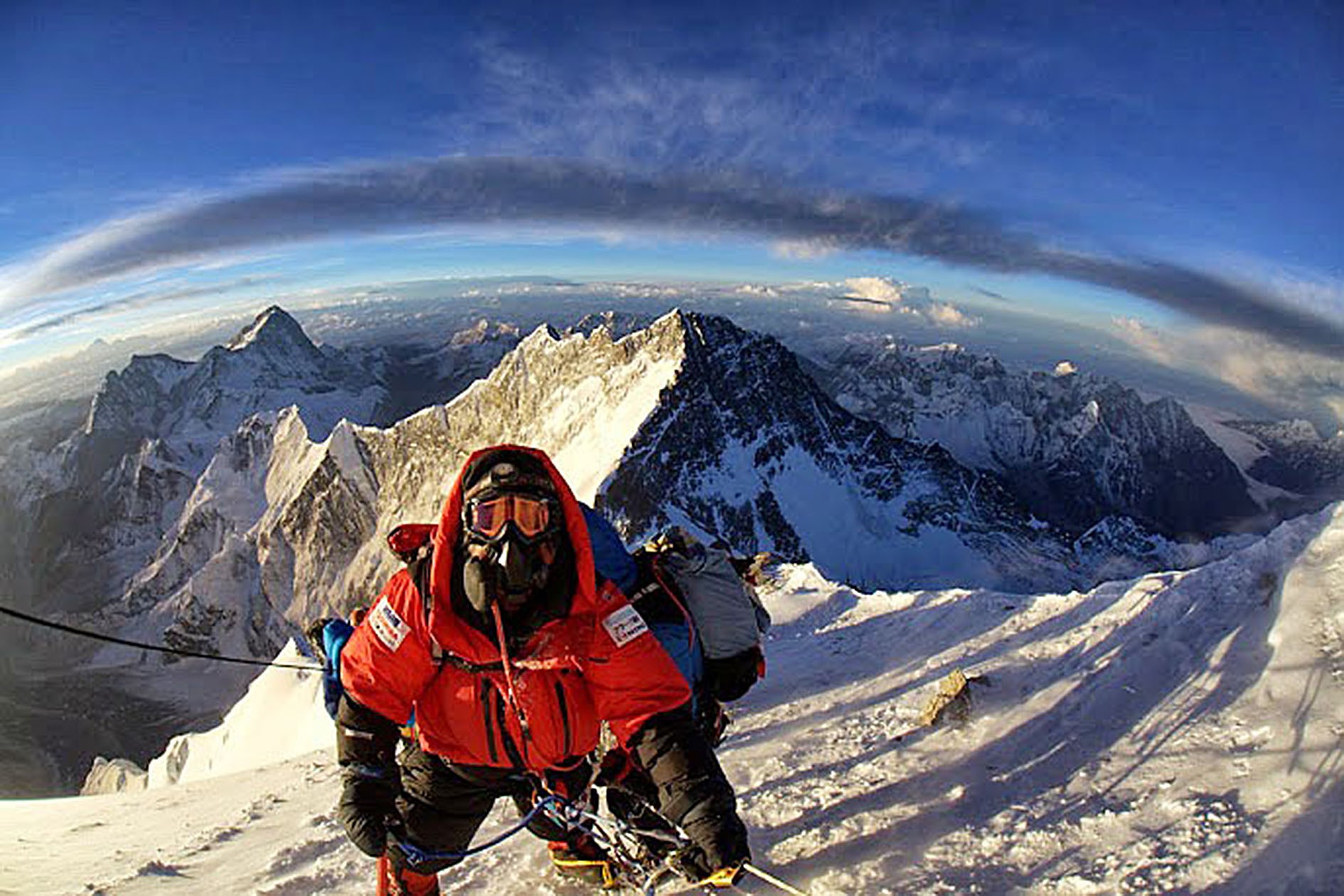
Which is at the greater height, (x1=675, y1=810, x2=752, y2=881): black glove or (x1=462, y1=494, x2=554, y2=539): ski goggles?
(x1=462, y1=494, x2=554, y2=539): ski goggles

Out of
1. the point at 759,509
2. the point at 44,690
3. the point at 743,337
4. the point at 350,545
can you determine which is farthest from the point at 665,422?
the point at 44,690

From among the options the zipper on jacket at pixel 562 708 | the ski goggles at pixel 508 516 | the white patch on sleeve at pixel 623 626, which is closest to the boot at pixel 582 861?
the zipper on jacket at pixel 562 708

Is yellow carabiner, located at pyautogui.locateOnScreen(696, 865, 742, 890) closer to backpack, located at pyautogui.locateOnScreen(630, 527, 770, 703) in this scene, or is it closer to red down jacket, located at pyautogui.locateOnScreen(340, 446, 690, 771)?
red down jacket, located at pyautogui.locateOnScreen(340, 446, 690, 771)

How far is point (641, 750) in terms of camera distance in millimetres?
4320

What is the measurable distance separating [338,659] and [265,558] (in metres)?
200

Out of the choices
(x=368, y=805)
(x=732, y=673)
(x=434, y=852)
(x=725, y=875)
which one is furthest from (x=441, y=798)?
(x=732, y=673)

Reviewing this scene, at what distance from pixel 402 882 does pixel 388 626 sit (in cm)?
206

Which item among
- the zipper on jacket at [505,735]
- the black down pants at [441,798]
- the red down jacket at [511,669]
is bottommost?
the black down pants at [441,798]

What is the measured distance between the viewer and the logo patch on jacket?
449 cm

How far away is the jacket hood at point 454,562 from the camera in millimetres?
4371

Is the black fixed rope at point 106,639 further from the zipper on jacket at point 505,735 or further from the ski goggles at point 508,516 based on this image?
the ski goggles at point 508,516

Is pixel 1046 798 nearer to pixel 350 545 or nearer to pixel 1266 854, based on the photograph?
pixel 1266 854

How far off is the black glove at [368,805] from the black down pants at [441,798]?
305 millimetres

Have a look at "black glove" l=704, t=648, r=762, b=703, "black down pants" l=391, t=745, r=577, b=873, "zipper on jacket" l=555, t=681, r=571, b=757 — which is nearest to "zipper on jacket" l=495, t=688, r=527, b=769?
"black down pants" l=391, t=745, r=577, b=873
